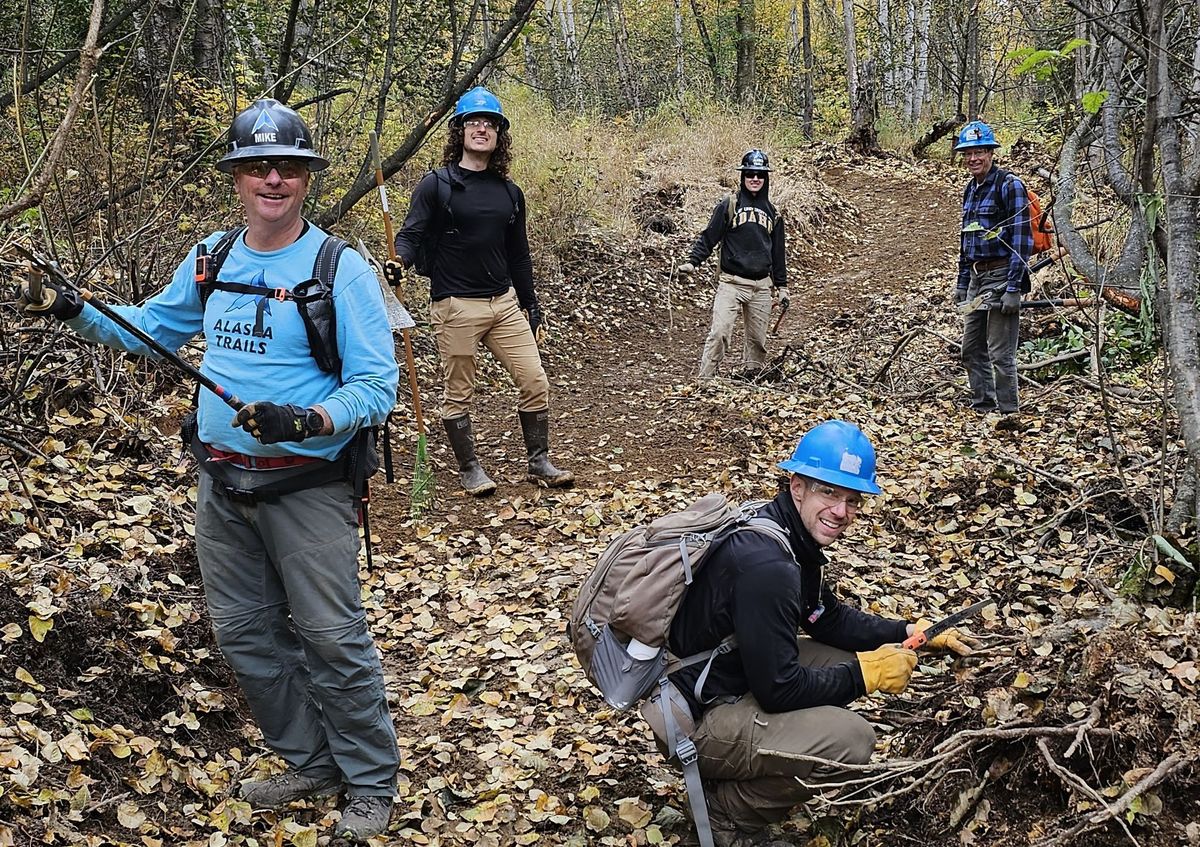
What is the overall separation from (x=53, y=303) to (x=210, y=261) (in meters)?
0.49

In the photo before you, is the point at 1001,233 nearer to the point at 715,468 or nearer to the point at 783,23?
the point at 715,468

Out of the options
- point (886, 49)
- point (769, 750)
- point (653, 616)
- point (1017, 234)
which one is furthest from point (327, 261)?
point (886, 49)

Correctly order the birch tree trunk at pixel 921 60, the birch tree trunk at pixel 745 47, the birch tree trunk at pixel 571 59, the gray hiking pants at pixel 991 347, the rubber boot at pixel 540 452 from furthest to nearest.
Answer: the birch tree trunk at pixel 745 47
the birch tree trunk at pixel 921 60
the birch tree trunk at pixel 571 59
the gray hiking pants at pixel 991 347
the rubber boot at pixel 540 452

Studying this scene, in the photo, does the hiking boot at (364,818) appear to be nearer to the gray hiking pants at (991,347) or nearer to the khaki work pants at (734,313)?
the gray hiking pants at (991,347)

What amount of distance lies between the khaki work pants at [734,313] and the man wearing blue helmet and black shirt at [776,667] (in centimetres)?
591

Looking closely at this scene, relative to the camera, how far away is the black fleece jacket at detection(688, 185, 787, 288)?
8.77m

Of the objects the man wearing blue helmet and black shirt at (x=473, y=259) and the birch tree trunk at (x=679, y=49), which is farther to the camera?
the birch tree trunk at (x=679, y=49)

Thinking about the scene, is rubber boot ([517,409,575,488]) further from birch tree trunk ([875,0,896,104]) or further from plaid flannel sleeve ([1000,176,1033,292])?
birch tree trunk ([875,0,896,104])

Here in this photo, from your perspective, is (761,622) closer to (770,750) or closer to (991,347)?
(770,750)

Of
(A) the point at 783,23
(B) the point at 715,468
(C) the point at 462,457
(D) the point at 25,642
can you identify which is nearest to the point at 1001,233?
(B) the point at 715,468

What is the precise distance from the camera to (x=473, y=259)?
6.25m

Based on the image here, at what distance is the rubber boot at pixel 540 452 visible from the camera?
6742 millimetres

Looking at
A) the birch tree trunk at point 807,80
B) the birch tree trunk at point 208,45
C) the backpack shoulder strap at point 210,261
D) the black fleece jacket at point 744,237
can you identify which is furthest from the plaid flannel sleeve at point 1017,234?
the birch tree trunk at point 807,80

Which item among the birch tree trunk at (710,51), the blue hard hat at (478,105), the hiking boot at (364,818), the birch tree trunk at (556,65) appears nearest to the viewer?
the hiking boot at (364,818)
